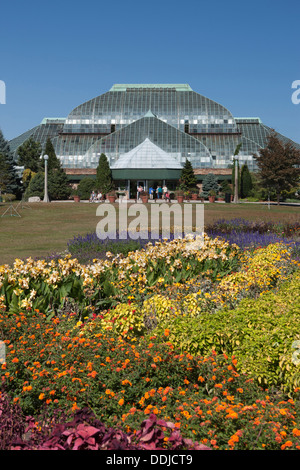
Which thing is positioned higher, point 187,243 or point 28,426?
point 187,243

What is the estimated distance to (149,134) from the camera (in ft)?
198

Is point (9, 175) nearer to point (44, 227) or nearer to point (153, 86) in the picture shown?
point (44, 227)

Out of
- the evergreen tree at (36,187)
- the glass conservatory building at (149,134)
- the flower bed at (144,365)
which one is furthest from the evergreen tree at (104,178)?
the flower bed at (144,365)

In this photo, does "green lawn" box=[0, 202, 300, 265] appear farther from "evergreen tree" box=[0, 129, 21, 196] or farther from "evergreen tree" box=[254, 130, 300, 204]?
"evergreen tree" box=[0, 129, 21, 196]

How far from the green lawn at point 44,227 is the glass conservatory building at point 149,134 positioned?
20.9 m

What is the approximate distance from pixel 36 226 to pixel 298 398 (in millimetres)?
19248

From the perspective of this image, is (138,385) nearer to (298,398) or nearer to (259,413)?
(259,413)

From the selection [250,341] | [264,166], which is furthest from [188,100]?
[250,341]

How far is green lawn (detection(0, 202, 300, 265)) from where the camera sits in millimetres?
15200

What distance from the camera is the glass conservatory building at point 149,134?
52.4 m

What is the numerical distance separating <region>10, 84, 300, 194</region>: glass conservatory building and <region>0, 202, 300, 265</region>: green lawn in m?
20.9

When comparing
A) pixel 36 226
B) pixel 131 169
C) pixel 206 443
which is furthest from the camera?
pixel 131 169

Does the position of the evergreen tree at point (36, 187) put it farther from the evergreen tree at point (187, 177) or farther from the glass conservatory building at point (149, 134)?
the evergreen tree at point (187, 177)

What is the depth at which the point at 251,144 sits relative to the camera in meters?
68.3
